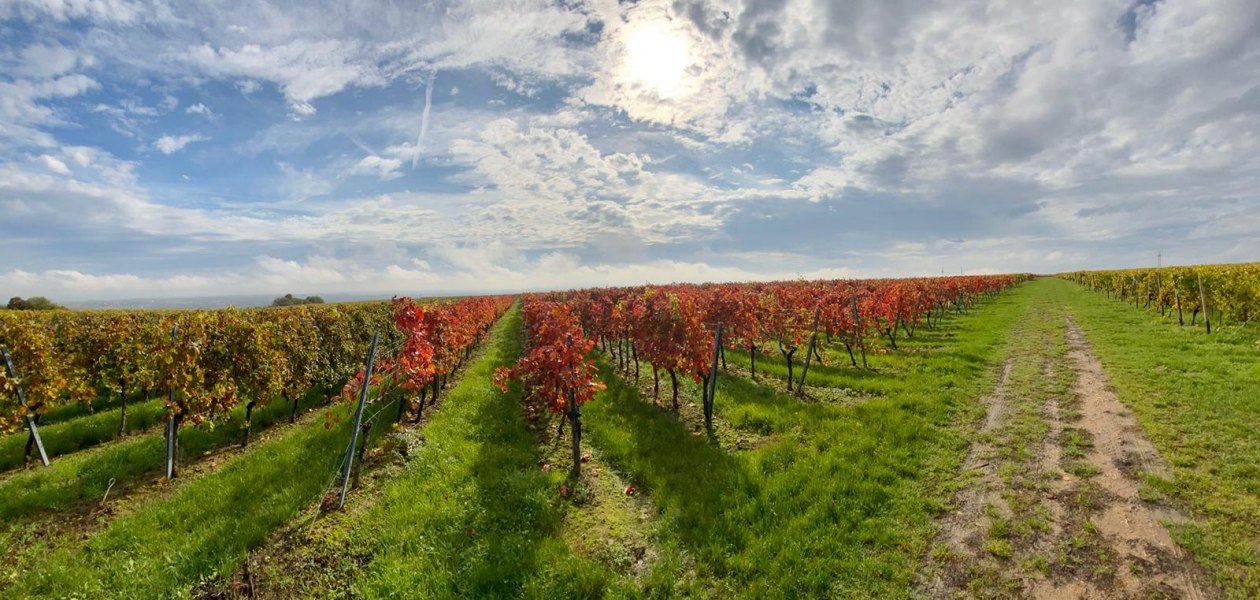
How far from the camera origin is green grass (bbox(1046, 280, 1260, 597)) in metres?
5.82

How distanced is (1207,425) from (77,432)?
1019 inches

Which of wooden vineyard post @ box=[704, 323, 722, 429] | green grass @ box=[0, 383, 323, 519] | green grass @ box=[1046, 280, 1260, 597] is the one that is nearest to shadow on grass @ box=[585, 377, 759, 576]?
wooden vineyard post @ box=[704, 323, 722, 429]

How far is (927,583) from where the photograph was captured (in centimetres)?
570

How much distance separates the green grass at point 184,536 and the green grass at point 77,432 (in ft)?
12.5

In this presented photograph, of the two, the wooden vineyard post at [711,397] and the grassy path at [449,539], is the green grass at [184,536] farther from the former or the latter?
the wooden vineyard post at [711,397]

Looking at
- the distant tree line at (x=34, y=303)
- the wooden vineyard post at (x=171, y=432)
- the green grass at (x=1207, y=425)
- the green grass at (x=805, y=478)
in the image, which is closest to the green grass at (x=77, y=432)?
the wooden vineyard post at (x=171, y=432)

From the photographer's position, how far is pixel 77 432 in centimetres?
1302

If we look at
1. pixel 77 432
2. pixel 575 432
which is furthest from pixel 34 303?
pixel 575 432

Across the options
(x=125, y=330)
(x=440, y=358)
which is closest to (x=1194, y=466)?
(x=440, y=358)

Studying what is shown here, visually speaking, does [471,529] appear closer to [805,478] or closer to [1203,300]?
[805,478]

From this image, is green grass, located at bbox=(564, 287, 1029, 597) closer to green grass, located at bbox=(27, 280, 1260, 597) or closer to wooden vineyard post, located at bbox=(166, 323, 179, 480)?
green grass, located at bbox=(27, 280, 1260, 597)

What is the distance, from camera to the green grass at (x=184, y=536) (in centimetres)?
639

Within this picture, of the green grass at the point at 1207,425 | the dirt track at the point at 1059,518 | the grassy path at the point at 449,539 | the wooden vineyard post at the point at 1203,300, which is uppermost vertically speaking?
the wooden vineyard post at the point at 1203,300

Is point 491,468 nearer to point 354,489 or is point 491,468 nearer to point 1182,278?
point 354,489
